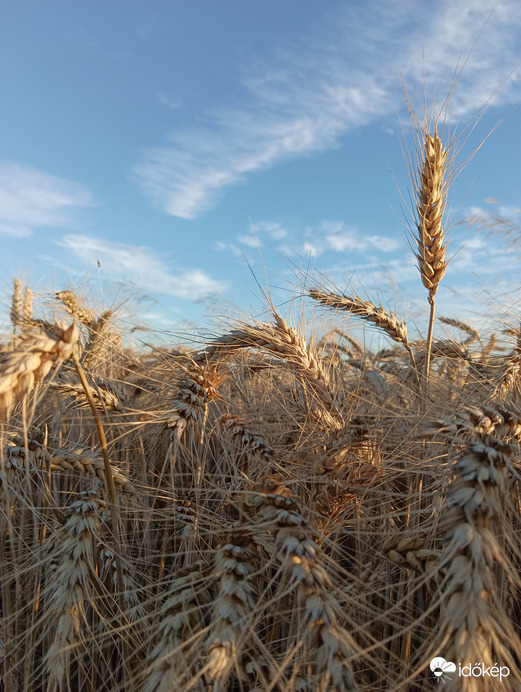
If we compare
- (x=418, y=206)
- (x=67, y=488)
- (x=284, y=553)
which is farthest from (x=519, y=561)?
(x=67, y=488)

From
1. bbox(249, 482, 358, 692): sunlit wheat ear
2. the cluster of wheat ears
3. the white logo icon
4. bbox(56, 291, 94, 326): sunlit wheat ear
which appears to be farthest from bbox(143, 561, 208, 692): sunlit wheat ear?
bbox(56, 291, 94, 326): sunlit wheat ear

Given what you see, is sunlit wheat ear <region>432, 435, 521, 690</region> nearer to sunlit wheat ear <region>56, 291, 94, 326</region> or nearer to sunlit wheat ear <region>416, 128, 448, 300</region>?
sunlit wheat ear <region>416, 128, 448, 300</region>

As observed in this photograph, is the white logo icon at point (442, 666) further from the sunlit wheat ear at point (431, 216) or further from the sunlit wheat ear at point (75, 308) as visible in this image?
the sunlit wheat ear at point (75, 308)

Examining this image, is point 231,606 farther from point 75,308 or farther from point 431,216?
point 75,308

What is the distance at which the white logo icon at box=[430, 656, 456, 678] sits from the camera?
1.00 meters

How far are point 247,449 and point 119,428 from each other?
2.88ft

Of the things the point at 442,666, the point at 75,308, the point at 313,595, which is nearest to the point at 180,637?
the point at 313,595

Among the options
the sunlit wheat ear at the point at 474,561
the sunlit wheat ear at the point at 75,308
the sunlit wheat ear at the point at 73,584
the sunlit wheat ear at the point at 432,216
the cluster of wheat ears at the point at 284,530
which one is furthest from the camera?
the sunlit wheat ear at the point at 75,308

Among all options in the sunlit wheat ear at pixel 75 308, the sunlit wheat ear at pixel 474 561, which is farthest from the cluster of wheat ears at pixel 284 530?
the sunlit wheat ear at pixel 75 308

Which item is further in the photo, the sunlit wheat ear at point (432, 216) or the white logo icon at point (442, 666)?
the sunlit wheat ear at point (432, 216)

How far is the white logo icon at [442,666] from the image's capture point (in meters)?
1.00

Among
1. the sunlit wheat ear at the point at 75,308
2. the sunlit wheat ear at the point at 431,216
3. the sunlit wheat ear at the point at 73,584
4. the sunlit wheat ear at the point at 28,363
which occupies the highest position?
Answer: the sunlit wheat ear at the point at 431,216

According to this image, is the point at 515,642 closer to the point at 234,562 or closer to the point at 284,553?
the point at 284,553

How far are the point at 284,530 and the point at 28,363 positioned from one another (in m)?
0.65
